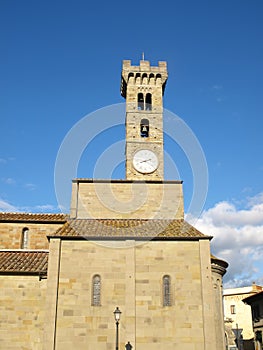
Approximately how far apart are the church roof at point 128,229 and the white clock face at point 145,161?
1051 cm

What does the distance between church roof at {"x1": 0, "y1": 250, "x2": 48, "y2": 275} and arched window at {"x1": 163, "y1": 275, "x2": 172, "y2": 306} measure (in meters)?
6.56

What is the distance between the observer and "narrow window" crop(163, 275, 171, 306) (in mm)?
18906

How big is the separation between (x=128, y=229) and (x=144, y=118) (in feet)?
60.5

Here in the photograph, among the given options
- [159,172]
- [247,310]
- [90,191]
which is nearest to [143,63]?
[159,172]

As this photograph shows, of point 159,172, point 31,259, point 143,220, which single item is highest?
point 159,172

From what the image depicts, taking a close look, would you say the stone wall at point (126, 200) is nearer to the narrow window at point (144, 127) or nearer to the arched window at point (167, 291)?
the arched window at point (167, 291)

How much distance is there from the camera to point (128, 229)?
21.0 metres

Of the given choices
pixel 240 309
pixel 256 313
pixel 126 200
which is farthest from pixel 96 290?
pixel 240 309

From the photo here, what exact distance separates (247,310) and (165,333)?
33.6 metres

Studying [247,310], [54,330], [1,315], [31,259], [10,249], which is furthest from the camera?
[247,310]

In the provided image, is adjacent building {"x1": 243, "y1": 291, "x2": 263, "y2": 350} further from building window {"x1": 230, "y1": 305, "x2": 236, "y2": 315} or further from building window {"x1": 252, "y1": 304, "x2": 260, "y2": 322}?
building window {"x1": 230, "y1": 305, "x2": 236, "y2": 315}

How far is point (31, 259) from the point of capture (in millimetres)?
21625

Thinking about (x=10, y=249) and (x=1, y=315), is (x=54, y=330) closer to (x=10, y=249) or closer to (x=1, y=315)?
(x=1, y=315)

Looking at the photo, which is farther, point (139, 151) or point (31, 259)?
point (139, 151)
